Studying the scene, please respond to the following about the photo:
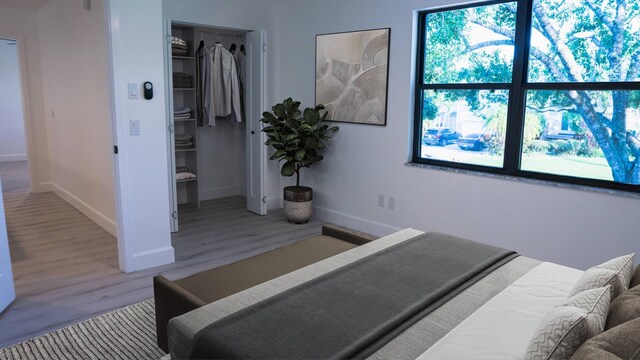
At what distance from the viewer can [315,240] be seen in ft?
8.90

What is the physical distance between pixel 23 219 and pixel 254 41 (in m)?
3.10

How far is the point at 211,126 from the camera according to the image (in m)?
5.68

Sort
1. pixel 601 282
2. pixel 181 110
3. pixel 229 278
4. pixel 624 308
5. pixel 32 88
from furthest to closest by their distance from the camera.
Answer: pixel 32 88 → pixel 181 110 → pixel 229 278 → pixel 601 282 → pixel 624 308

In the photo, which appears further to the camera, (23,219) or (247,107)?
(247,107)

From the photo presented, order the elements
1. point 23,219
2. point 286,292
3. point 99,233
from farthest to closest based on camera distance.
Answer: point 23,219
point 99,233
point 286,292

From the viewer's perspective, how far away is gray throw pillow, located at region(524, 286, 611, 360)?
4.01 ft

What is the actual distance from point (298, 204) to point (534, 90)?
7.99 ft

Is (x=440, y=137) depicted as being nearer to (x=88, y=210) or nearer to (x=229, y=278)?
(x=229, y=278)

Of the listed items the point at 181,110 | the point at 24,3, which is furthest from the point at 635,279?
the point at 24,3

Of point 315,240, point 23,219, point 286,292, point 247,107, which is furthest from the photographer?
point 247,107

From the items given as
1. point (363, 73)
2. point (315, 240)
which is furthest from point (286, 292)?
point (363, 73)

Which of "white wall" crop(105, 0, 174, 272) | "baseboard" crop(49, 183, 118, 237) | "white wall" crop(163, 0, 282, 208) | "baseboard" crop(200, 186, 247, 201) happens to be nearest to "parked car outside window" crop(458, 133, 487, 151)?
"white wall" crop(163, 0, 282, 208)

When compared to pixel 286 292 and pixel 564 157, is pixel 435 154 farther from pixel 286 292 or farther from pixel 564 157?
pixel 286 292

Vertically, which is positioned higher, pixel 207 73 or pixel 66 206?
pixel 207 73
